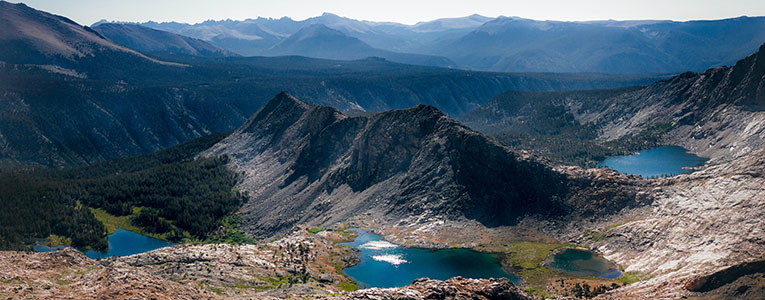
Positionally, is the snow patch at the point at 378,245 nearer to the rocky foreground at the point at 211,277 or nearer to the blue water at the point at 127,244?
the rocky foreground at the point at 211,277

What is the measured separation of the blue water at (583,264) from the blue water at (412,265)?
44.6ft

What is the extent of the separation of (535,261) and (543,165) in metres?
38.3

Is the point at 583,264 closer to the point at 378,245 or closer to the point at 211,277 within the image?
the point at 378,245

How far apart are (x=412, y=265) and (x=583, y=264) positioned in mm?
41175

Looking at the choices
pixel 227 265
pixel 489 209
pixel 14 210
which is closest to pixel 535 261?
pixel 489 209

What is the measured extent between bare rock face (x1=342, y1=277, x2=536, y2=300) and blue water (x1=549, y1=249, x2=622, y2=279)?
51.2 meters

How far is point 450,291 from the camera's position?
230ft

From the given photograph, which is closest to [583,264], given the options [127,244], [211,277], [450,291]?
[450,291]

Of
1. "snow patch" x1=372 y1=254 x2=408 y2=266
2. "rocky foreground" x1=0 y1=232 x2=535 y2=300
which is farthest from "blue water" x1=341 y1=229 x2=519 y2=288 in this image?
"rocky foreground" x1=0 y1=232 x2=535 y2=300

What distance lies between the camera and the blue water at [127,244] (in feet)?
565

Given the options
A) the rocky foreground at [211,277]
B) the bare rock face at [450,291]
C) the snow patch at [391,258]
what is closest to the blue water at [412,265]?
the snow patch at [391,258]

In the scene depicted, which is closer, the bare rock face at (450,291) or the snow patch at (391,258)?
the bare rock face at (450,291)

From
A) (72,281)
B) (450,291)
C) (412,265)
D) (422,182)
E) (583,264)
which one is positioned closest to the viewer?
(450,291)

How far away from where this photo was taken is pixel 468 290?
237 ft
